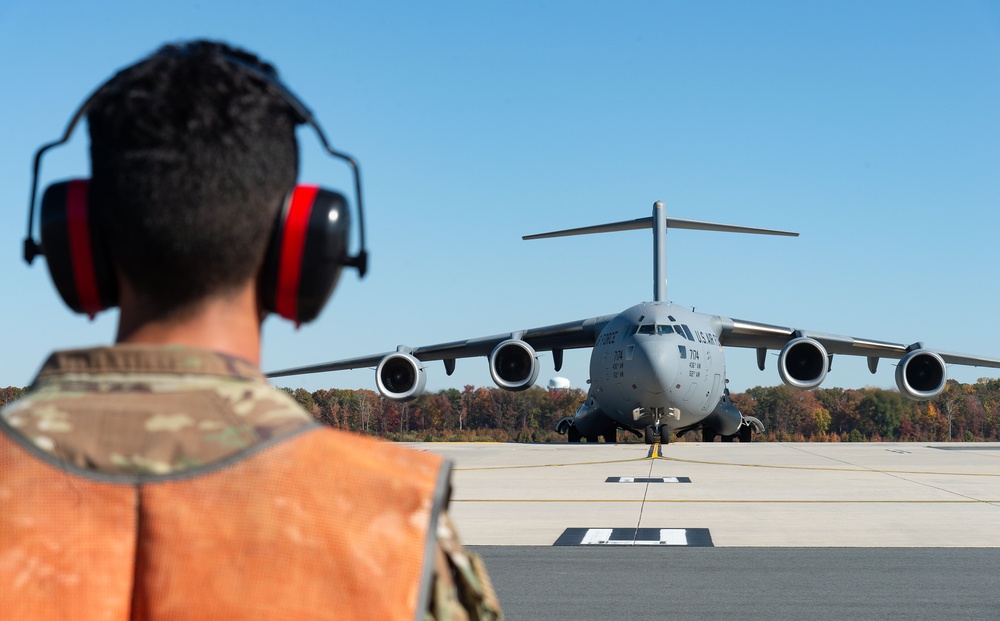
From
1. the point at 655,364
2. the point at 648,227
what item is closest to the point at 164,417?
the point at 655,364

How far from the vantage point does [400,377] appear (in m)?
24.2

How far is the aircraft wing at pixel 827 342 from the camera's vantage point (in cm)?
2459

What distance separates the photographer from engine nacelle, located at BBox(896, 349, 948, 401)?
2241 cm

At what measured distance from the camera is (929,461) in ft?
53.8

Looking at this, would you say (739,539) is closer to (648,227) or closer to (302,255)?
(302,255)

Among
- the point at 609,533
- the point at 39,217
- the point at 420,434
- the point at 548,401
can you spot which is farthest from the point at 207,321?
the point at 548,401

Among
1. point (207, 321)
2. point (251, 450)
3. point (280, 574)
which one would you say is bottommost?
point (280, 574)

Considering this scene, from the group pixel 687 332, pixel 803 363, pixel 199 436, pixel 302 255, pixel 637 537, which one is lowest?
pixel 637 537

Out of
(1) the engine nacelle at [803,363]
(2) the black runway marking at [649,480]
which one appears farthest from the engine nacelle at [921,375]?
(2) the black runway marking at [649,480]

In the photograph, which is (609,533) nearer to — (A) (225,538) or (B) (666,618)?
(B) (666,618)

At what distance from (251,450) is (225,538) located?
4.2 inches

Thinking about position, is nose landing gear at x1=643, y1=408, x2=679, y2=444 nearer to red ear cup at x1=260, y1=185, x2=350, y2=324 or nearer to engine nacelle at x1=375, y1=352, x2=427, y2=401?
engine nacelle at x1=375, y1=352, x2=427, y2=401

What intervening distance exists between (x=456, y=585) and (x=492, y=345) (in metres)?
24.9

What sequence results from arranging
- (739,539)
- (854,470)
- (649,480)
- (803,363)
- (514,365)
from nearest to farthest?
(739,539), (649,480), (854,470), (803,363), (514,365)
